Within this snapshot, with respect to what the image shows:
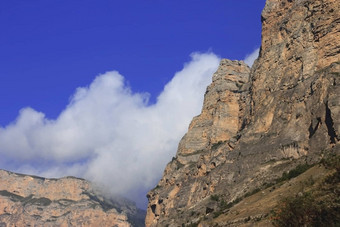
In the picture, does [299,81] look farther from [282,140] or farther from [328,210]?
[328,210]

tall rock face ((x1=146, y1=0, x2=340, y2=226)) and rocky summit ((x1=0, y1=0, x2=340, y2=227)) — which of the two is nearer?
rocky summit ((x1=0, y1=0, x2=340, y2=227))

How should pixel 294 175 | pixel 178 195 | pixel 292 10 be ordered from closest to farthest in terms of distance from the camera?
pixel 294 175, pixel 292 10, pixel 178 195

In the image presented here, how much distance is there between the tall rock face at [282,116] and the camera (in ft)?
416

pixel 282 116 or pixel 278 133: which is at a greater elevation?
pixel 282 116

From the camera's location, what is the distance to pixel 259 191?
120m

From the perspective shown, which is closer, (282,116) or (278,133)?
(278,133)

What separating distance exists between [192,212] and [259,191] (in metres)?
35.9

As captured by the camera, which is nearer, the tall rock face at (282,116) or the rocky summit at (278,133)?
the rocky summit at (278,133)

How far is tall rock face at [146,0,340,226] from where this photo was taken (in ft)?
416

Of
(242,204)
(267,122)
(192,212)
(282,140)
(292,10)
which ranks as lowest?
(242,204)

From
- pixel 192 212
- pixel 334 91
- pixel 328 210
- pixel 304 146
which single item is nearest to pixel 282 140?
pixel 304 146

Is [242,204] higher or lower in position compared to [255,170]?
lower

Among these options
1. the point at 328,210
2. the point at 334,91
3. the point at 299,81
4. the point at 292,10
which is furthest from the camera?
the point at 292,10

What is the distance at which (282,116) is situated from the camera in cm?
14425
